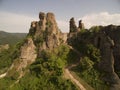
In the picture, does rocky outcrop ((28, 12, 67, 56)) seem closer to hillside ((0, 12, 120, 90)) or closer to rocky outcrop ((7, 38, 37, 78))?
hillside ((0, 12, 120, 90))

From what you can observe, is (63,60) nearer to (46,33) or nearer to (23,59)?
(46,33)

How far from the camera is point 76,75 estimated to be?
4256 cm

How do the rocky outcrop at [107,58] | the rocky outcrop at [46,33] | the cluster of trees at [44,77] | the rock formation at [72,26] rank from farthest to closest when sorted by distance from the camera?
the rock formation at [72,26] → the rocky outcrop at [46,33] → the rocky outcrop at [107,58] → the cluster of trees at [44,77]

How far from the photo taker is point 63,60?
45344 mm

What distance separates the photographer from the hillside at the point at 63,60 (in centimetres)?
4047

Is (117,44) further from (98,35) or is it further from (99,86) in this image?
(99,86)

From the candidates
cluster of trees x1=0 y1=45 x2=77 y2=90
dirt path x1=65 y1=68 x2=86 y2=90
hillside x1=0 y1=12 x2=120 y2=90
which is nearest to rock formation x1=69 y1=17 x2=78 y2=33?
hillside x1=0 y1=12 x2=120 y2=90

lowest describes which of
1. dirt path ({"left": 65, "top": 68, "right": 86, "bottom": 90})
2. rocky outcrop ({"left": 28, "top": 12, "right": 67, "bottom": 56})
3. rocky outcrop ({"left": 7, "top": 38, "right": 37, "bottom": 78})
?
dirt path ({"left": 65, "top": 68, "right": 86, "bottom": 90})

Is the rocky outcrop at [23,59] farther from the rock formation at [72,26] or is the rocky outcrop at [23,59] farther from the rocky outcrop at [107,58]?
the rocky outcrop at [107,58]

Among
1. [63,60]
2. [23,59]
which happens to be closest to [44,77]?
[23,59]

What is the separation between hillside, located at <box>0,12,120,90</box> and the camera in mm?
40469

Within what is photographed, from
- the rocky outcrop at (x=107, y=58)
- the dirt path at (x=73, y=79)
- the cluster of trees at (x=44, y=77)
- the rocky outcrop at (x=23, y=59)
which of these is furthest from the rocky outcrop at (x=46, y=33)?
the rocky outcrop at (x=107, y=58)

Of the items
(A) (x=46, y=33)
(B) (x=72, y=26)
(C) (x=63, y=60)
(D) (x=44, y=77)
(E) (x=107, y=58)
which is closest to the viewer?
(D) (x=44, y=77)

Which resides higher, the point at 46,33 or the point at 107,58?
the point at 46,33
